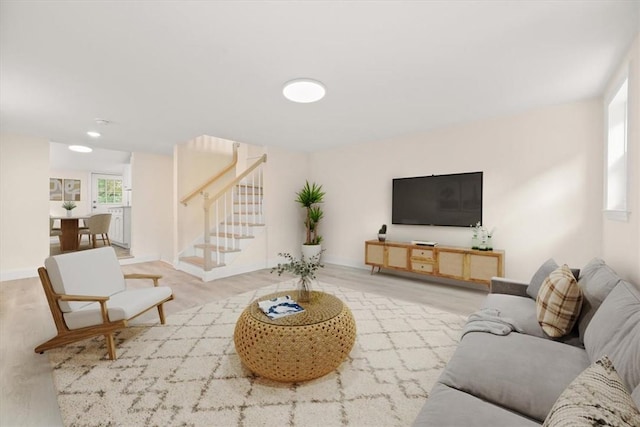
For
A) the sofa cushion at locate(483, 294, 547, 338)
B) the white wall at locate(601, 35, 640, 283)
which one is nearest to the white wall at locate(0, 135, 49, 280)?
the sofa cushion at locate(483, 294, 547, 338)

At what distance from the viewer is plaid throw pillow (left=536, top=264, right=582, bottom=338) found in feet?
5.43

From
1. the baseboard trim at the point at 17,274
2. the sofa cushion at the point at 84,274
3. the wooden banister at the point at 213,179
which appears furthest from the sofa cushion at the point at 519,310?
the baseboard trim at the point at 17,274

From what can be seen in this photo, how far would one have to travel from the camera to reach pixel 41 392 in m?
1.76

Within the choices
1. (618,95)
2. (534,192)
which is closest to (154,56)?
(618,95)

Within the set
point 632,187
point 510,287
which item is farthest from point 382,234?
point 632,187

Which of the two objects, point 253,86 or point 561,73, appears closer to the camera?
point 561,73

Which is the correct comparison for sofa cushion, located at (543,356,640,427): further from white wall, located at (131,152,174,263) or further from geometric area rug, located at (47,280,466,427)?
white wall, located at (131,152,174,263)

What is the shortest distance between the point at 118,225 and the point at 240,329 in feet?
25.2

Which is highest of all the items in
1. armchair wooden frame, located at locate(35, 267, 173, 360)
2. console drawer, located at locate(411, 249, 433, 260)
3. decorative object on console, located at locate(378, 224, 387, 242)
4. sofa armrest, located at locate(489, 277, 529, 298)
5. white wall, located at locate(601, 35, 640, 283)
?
white wall, located at locate(601, 35, 640, 283)

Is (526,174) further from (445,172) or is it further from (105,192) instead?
(105,192)

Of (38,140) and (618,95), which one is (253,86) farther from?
(38,140)

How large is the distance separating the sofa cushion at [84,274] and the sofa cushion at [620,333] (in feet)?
10.7

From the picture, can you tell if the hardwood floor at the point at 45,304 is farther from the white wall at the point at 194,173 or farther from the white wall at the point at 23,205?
the white wall at the point at 194,173

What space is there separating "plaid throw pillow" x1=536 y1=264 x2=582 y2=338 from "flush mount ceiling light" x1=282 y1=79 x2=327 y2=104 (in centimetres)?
242
